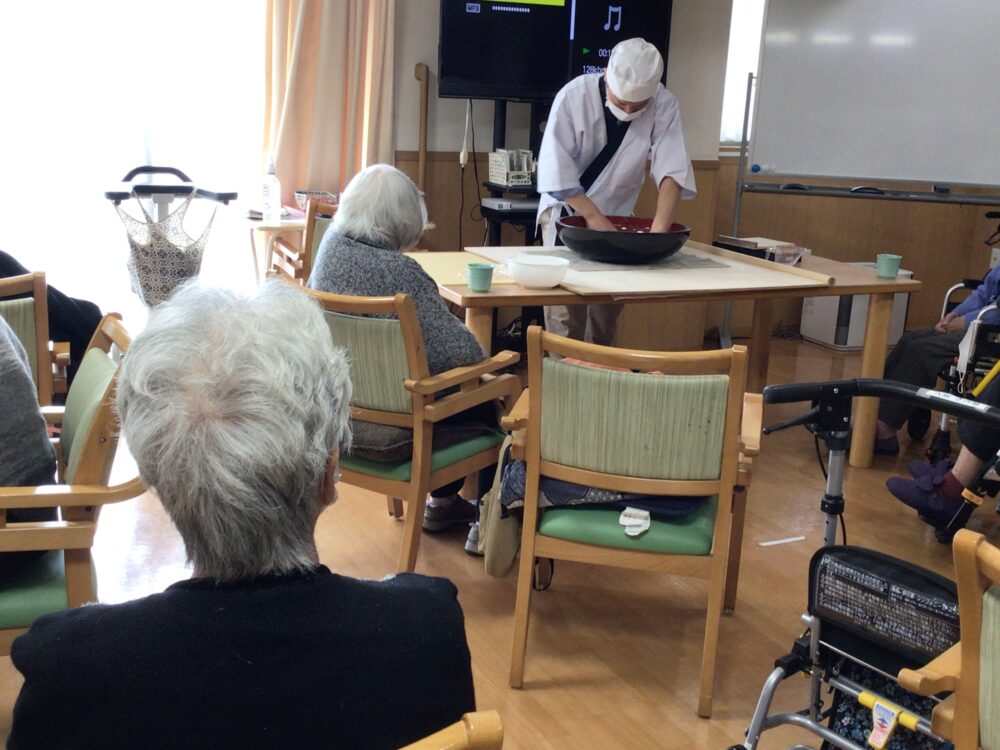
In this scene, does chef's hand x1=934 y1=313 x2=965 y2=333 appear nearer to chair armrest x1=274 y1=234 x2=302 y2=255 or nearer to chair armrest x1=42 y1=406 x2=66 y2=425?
chair armrest x1=274 y1=234 x2=302 y2=255

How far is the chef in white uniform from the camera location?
348 cm

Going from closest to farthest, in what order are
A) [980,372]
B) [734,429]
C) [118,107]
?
[734,429] → [980,372] → [118,107]

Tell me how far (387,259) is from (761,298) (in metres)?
1.27

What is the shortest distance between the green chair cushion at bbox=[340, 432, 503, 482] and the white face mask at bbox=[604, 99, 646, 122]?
1.56 metres

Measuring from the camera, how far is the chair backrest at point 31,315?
6.81 feet

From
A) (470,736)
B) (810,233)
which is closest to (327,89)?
(810,233)

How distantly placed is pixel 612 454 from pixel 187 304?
1010 millimetres

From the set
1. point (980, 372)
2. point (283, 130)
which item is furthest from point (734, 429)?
point (283, 130)

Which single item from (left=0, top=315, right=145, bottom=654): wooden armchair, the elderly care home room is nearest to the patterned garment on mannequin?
the elderly care home room

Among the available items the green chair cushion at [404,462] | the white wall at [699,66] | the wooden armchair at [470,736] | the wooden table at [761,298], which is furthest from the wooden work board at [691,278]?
the wooden armchair at [470,736]

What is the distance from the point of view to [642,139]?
359cm

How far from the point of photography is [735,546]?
2.37 meters

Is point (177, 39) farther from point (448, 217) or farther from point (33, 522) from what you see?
point (33, 522)

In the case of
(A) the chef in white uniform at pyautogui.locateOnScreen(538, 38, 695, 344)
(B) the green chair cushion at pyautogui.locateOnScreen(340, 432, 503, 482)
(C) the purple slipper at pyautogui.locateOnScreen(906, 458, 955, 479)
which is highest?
(A) the chef in white uniform at pyautogui.locateOnScreen(538, 38, 695, 344)
